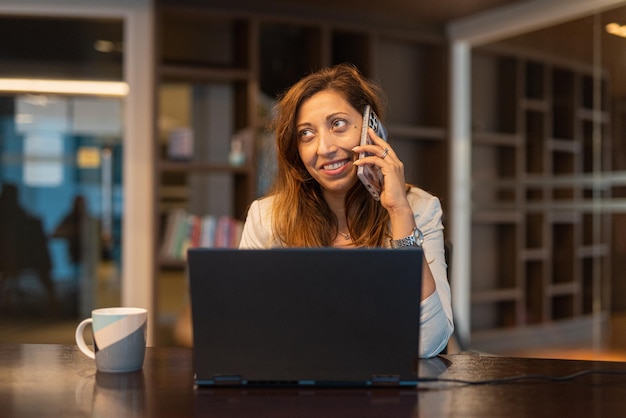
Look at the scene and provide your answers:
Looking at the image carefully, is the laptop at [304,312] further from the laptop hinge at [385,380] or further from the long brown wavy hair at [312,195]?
the long brown wavy hair at [312,195]

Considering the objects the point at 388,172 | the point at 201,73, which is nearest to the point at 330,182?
the point at 388,172

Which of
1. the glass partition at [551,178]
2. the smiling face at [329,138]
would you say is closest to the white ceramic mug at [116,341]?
the smiling face at [329,138]

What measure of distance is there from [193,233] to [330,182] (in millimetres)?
2386

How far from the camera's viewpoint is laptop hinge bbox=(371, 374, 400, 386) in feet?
3.70

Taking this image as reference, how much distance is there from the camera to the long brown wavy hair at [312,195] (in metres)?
1.98

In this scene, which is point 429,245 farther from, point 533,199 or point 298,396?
point 533,199

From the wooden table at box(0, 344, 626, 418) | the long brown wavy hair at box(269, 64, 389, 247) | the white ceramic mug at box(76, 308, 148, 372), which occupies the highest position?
the long brown wavy hair at box(269, 64, 389, 247)

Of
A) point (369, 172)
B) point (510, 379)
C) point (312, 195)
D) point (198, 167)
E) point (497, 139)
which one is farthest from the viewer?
point (497, 139)

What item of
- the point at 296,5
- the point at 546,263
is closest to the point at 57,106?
the point at 296,5

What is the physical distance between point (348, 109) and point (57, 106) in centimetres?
279

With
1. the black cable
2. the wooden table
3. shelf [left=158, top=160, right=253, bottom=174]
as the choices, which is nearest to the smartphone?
the wooden table

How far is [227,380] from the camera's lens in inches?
44.4

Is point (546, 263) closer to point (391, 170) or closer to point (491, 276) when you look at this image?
point (491, 276)

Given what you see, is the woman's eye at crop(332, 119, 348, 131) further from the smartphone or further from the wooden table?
the wooden table
